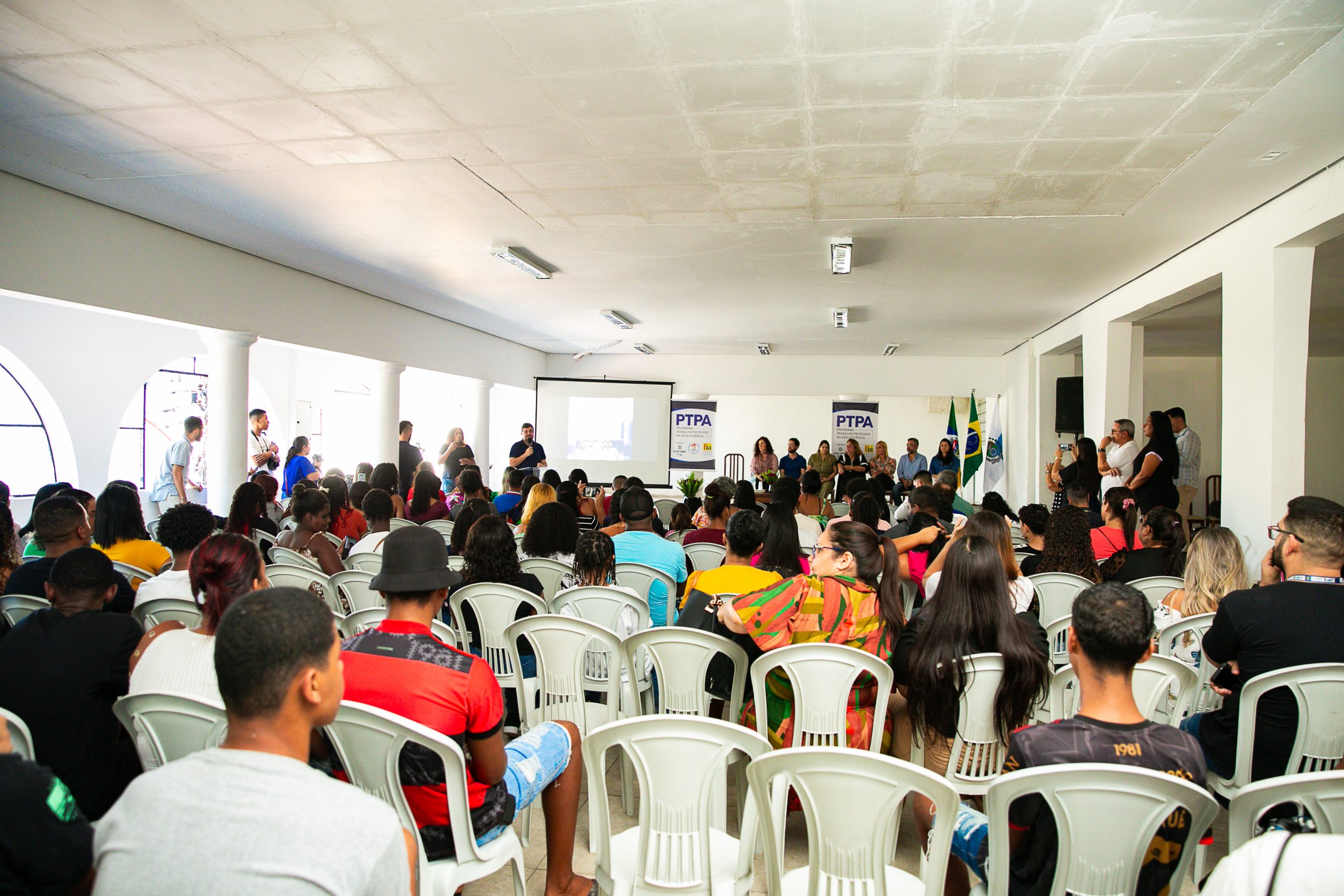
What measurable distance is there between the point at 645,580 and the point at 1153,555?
2.79m

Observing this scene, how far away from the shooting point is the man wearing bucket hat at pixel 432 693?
1.78 meters

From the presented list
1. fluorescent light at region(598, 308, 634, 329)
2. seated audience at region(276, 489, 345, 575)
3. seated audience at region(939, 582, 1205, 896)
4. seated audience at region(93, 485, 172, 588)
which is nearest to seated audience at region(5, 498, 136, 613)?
seated audience at region(93, 485, 172, 588)

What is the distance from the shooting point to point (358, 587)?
3941mm

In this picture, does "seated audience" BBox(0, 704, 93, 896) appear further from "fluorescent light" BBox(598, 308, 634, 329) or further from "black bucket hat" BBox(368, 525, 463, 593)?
"fluorescent light" BBox(598, 308, 634, 329)

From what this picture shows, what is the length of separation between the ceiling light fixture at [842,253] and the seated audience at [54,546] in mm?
5121

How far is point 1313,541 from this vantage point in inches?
100.0

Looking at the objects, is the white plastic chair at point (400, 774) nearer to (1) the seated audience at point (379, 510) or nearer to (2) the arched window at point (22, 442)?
(1) the seated audience at point (379, 510)

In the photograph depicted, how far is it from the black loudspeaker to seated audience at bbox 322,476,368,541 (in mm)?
8273

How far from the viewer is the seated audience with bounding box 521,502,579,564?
436cm

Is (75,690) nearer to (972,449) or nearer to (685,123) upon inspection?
(685,123)

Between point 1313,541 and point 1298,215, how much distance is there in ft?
11.2

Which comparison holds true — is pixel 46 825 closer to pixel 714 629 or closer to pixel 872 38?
pixel 714 629

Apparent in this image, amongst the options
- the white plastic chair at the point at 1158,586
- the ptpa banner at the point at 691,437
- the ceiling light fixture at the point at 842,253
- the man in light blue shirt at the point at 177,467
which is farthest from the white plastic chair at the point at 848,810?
the ptpa banner at the point at 691,437

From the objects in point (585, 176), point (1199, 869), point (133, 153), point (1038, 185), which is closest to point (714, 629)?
point (1199, 869)
